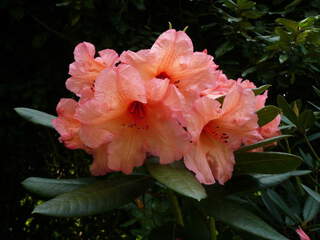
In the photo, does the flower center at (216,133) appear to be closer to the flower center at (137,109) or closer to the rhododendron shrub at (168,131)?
the rhododendron shrub at (168,131)

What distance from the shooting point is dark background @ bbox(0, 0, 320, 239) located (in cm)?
183

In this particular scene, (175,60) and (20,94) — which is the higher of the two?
(175,60)

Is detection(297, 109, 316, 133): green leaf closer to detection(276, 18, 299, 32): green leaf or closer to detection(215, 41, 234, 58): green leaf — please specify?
detection(276, 18, 299, 32): green leaf

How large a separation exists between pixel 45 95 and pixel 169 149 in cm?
137

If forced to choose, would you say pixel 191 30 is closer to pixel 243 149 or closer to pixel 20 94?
pixel 20 94

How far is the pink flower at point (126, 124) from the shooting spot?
63cm

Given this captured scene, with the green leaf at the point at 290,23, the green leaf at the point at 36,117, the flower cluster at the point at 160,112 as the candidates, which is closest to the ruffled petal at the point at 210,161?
the flower cluster at the point at 160,112

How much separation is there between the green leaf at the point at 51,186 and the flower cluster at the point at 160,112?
112mm

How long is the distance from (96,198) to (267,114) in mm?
314

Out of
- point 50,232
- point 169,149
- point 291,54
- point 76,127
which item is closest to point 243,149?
point 169,149

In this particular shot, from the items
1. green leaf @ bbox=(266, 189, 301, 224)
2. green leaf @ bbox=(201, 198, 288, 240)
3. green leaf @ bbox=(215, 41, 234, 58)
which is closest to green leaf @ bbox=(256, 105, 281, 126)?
green leaf @ bbox=(201, 198, 288, 240)

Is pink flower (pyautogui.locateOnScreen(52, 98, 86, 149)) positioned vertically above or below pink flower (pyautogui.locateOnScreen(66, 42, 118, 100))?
below

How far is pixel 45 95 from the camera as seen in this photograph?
74.8 inches

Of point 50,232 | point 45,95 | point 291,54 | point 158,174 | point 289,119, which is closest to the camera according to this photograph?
point 158,174
